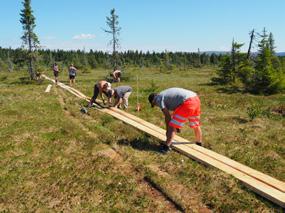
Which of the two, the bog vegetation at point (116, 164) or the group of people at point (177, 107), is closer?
the bog vegetation at point (116, 164)

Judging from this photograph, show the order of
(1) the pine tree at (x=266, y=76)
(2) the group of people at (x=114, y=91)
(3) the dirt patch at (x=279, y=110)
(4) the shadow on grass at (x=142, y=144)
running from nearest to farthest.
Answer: (4) the shadow on grass at (x=142, y=144) < (2) the group of people at (x=114, y=91) < (3) the dirt patch at (x=279, y=110) < (1) the pine tree at (x=266, y=76)

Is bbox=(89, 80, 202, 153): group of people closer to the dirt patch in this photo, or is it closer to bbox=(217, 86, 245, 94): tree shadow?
the dirt patch

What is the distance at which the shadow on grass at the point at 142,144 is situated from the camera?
27.7 feet

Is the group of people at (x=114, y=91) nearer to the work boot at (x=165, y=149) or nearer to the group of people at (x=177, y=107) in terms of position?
the group of people at (x=177, y=107)

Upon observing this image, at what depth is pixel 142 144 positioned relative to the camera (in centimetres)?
883

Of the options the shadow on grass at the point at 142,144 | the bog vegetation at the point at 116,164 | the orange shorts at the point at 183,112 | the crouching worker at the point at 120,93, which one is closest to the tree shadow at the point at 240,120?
the bog vegetation at the point at 116,164

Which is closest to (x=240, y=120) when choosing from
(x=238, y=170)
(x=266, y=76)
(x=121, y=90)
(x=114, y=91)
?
(x=121, y=90)

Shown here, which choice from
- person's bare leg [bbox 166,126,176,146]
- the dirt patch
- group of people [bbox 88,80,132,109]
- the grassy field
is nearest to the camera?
the grassy field

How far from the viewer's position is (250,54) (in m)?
39.3

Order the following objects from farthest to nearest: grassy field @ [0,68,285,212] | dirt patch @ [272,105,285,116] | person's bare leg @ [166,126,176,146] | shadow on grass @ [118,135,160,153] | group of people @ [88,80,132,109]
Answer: dirt patch @ [272,105,285,116]
group of people @ [88,80,132,109]
shadow on grass @ [118,135,160,153]
person's bare leg @ [166,126,176,146]
grassy field @ [0,68,285,212]

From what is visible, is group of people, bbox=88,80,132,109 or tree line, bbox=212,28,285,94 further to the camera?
tree line, bbox=212,28,285,94

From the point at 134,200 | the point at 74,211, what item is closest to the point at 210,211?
the point at 134,200

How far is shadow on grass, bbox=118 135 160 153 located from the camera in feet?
27.7

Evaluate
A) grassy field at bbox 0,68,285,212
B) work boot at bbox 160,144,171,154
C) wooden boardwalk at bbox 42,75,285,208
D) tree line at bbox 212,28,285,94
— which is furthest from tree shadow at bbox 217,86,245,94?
work boot at bbox 160,144,171,154
